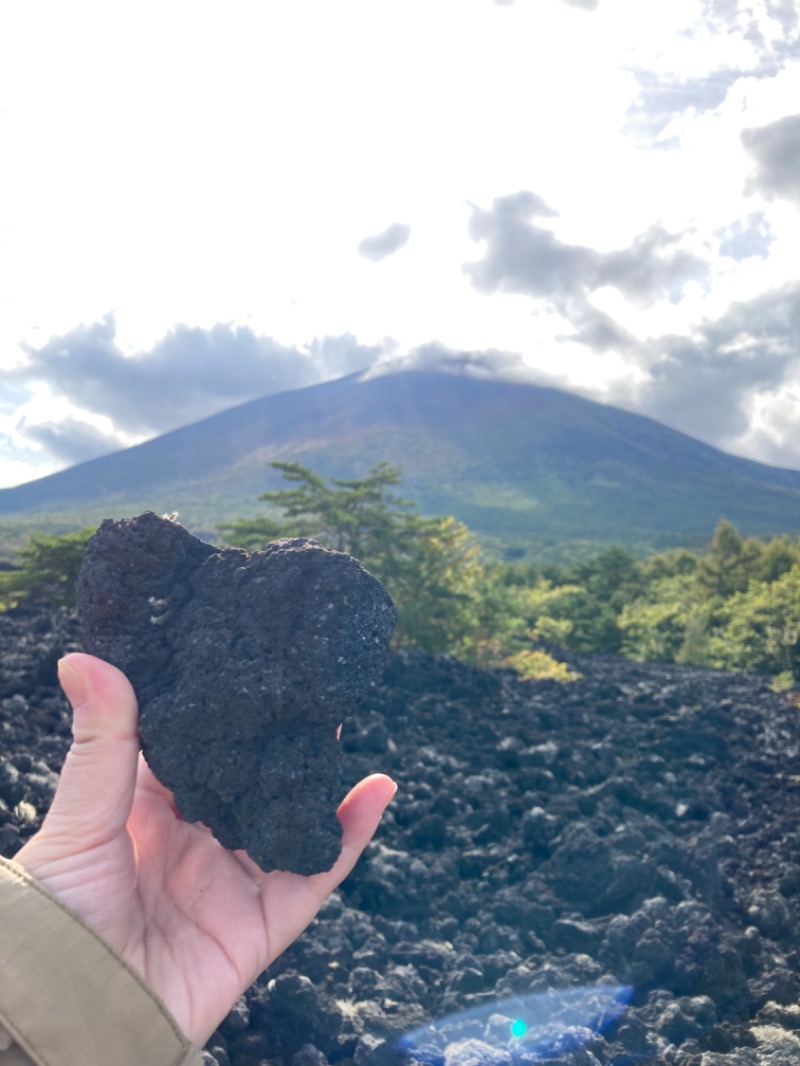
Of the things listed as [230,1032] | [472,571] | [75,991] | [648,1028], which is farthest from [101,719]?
[472,571]

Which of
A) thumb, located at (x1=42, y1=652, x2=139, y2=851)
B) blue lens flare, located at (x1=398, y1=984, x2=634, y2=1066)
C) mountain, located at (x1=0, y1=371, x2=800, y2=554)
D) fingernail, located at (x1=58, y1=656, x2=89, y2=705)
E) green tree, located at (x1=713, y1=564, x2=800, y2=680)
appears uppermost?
mountain, located at (x1=0, y1=371, x2=800, y2=554)

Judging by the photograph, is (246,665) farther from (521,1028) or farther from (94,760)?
(521,1028)

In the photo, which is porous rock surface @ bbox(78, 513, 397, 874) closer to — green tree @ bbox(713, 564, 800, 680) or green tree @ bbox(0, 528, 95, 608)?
green tree @ bbox(0, 528, 95, 608)

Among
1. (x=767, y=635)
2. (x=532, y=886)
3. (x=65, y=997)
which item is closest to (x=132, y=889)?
(x=65, y=997)

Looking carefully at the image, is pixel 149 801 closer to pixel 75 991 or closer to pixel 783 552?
pixel 75 991

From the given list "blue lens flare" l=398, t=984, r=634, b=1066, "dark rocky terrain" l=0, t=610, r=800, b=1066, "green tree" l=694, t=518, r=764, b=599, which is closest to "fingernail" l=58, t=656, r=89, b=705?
"dark rocky terrain" l=0, t=610, r=800, b=1066

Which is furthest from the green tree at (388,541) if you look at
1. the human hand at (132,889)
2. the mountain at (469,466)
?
the mountain at (469,466)
